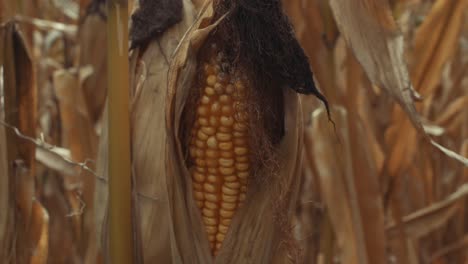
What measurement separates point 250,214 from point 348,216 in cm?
57

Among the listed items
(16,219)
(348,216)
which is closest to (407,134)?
(348,216)

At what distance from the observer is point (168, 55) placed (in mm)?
1098

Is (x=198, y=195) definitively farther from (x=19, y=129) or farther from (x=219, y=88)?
(x=19, y=129)

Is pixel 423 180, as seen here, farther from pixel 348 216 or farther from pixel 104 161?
pixel 104 161

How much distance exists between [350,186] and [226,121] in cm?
67

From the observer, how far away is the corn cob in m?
0.92

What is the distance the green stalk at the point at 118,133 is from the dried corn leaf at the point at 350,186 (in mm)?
609

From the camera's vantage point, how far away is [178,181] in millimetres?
958

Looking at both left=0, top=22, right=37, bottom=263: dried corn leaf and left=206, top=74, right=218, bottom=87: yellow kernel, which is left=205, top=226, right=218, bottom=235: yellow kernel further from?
left=0, top=22, right=37, bottom=263: dried corn leaf

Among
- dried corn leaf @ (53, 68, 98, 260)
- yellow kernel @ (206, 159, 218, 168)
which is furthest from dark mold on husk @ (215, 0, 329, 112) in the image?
dried corn leaf @ (53, 68, 98, 260)

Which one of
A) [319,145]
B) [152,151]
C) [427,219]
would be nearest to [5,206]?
[152,151]

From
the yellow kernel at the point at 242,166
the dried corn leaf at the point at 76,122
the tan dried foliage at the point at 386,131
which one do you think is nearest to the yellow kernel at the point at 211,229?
the yellow kernel at the point at 242,166

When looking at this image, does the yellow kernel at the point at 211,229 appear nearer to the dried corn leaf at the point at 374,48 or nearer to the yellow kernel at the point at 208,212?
the yellow kernel at the point at 208,212

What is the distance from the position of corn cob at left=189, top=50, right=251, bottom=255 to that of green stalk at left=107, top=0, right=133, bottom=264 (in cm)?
11
